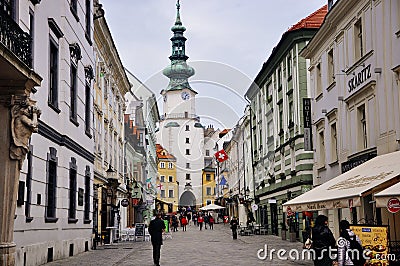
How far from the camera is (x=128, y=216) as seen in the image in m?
51.1

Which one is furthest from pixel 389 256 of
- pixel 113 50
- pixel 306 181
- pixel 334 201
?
pixel 113 50

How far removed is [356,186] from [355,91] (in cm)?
736

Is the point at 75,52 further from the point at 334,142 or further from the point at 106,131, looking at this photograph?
the point at 106,131

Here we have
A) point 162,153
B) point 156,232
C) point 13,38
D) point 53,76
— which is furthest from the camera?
point 162,153

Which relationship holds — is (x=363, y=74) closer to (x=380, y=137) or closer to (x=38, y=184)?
(x=380, y=137)

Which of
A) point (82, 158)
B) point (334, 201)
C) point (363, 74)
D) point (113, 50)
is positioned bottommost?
point (334, 201)

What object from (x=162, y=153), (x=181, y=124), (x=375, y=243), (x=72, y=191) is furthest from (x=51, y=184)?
(x=162, y=153)

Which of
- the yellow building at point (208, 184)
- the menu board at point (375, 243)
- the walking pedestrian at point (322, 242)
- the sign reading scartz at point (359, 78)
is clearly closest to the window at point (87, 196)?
the sign reading scartz at point (359, 78)

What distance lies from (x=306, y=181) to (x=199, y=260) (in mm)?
12619

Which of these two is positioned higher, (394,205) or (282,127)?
(282,127)

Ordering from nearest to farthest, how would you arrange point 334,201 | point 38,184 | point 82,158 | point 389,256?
point 389,256
point 334,201
point 38,184
point 82,158

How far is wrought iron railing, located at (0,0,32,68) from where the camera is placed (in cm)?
1156

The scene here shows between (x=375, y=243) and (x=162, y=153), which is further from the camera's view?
(x=162, y=153)

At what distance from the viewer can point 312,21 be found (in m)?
34.9
